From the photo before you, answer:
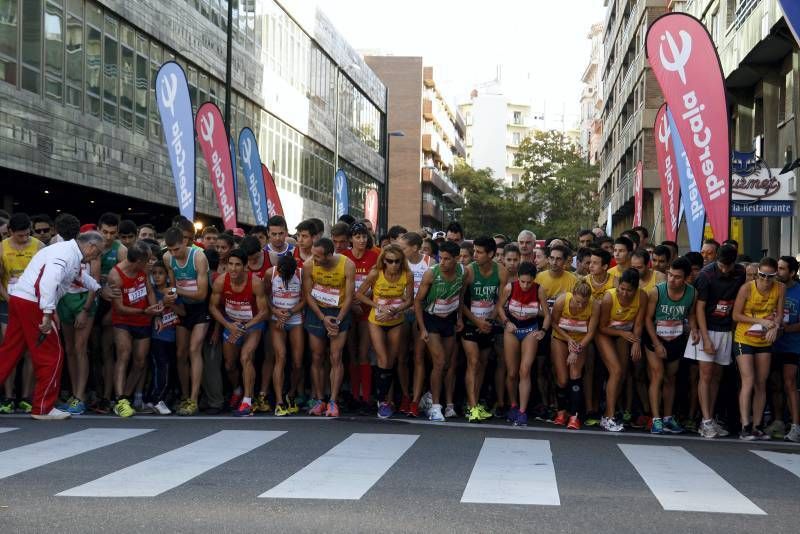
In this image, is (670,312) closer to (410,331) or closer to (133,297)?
(410,331)

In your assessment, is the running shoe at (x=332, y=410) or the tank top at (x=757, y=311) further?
the running shoe at (x=332, y=410)

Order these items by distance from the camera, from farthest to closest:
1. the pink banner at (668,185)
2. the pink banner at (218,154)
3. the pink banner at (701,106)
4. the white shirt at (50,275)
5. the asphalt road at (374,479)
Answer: the pink banner at (218,154) < the pink banner at (668,185) < the pink banner at (701,106) < the white shirt at (50,275) < the asphalt road at (374,479)

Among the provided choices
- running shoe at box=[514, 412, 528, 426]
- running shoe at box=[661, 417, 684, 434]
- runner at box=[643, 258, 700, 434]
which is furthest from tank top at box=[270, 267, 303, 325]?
running shoe at box=[661, 417, 684, 434]

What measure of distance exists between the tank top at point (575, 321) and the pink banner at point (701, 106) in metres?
2.31

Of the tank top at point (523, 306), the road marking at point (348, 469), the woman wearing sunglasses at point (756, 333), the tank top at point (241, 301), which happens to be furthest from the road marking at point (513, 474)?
the tank top at point (241, 301)

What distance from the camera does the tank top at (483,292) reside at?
1280 centimetres

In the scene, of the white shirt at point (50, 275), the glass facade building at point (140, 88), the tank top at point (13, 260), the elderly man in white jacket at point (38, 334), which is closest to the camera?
the white shirt at point (50, 275)

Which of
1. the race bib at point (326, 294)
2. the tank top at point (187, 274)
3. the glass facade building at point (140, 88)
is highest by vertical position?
the glass facade building at point (140, 88)

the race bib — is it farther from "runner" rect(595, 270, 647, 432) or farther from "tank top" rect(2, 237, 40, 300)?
"tank top" rect(2, 237, 40, 300)

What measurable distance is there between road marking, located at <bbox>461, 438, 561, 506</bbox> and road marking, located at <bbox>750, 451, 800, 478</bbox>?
73.3 inches

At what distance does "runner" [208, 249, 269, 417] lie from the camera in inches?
500

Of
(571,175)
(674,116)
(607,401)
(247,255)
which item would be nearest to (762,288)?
(607,401)

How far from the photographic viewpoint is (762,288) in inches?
478

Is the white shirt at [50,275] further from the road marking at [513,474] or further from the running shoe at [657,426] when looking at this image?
the running shoe at [657,426]
